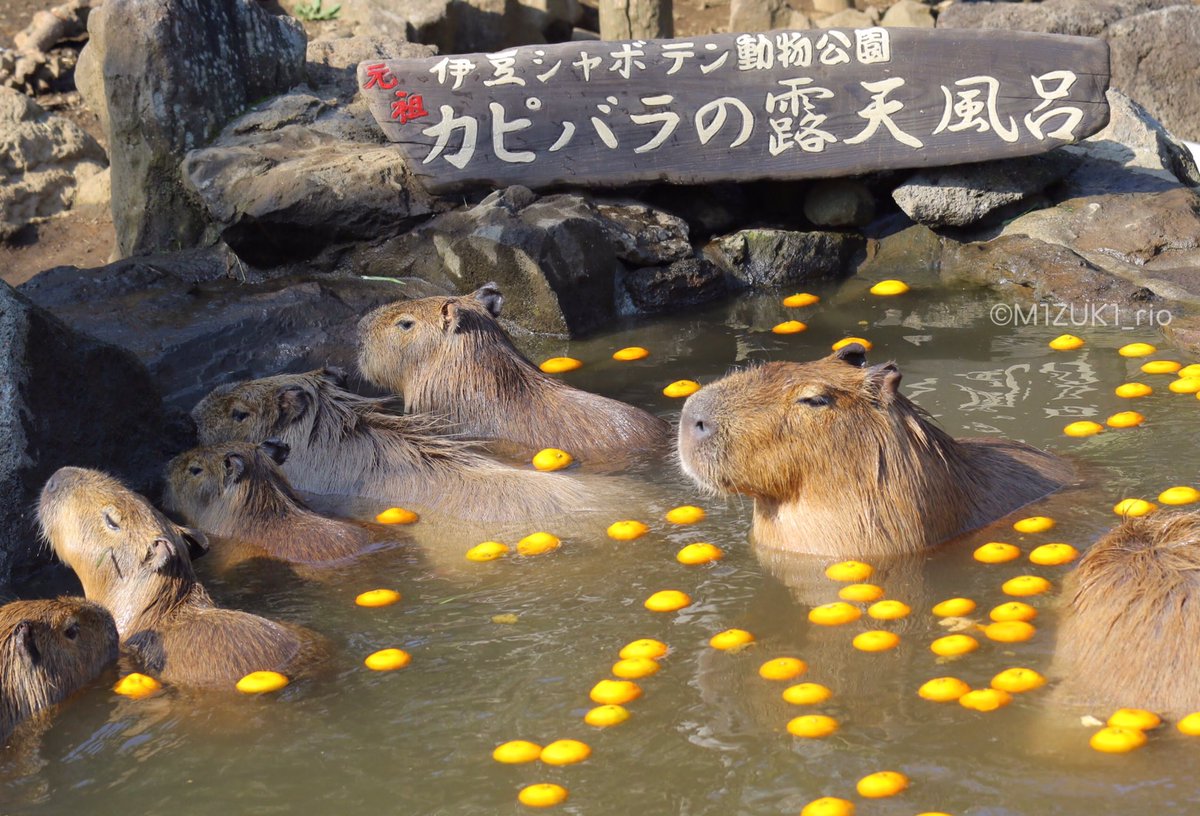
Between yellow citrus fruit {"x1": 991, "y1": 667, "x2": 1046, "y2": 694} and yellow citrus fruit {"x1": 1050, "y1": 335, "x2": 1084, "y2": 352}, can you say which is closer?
yellow citrus fruit {"x1": 991, "y1": 667, "x2": 1046, "y2": 694}

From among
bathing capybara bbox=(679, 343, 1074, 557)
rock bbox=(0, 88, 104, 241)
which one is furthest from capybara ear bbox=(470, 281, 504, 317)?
rock bbox=(0, 88, 104, 241)

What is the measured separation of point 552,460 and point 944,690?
7.74 feet

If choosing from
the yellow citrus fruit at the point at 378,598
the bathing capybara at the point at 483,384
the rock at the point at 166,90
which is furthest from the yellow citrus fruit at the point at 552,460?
the rock at the point at 166,90

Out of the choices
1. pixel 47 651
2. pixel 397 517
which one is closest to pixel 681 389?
pixel 397 517

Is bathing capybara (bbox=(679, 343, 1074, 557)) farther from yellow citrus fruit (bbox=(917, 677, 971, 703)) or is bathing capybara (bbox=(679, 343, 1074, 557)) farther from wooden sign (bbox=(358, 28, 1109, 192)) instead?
wooden sign (bbox=(358, 28, 1109, 192))

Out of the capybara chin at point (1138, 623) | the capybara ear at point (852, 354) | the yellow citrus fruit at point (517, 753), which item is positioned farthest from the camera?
the capybara ear at point (852, 354)

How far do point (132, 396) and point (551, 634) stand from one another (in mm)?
2423

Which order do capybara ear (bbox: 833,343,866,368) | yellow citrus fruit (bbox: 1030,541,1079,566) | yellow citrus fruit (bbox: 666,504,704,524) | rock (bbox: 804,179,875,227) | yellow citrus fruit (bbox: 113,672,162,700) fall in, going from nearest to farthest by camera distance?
yellow citrus fruit (bbox: 113,672,162,700), yellow citrus fruit (bbox: 1030,541,1079,566), capybara ear (bbox: 833,343,866,368), yellow citrus fruit (bbox: 666,504,704,524), rock (bbox: 804,179,875,227)

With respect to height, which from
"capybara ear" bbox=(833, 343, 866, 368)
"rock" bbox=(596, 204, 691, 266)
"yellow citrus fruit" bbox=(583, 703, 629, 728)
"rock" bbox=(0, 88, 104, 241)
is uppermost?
"rock" bbox=(0, 88, 104, 241)

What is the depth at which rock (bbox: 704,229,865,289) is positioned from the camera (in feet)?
26.2

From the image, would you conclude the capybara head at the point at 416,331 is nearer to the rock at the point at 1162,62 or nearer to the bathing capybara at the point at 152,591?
the bathing capybara at the point at 152,591

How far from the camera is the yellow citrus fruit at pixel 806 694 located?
3592 mm

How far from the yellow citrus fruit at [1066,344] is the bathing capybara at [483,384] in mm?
1968

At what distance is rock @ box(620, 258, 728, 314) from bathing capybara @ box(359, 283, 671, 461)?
5.15 feet
